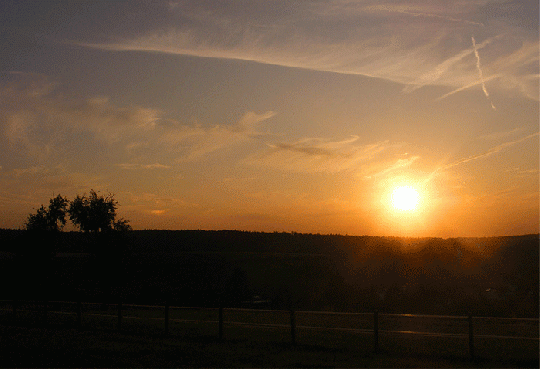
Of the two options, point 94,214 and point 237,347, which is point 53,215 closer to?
point 94,214

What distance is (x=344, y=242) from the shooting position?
380ft

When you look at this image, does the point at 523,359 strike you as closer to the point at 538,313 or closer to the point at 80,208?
the point at 538,313

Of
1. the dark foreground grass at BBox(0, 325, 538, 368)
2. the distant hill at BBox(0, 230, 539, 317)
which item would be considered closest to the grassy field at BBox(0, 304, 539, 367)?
the dark foreground grass at BBox(0, 325, 538, 368)

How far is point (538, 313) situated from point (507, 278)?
49.7 feet

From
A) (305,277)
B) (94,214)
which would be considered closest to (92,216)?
(94,214)

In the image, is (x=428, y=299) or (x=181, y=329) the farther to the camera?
(x=428, y=299)

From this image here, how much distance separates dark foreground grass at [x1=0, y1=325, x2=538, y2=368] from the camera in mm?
14023

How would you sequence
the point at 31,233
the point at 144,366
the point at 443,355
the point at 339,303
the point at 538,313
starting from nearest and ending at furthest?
1. the point at 144,366
2. the point at 443,355
3. the point at 538,313
4. the point at 339,303
5. the point at 31,233

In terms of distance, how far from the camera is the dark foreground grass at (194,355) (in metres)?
14.0

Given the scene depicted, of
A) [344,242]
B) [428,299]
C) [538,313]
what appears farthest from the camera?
[344,242]

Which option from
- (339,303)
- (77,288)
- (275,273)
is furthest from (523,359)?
(275,273)

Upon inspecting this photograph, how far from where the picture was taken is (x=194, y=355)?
1554 cm

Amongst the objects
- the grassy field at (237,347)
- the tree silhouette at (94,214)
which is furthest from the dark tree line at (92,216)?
the grassy field at (237,347)

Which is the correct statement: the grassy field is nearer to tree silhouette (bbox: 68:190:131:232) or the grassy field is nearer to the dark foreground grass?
the dark foreground grass
